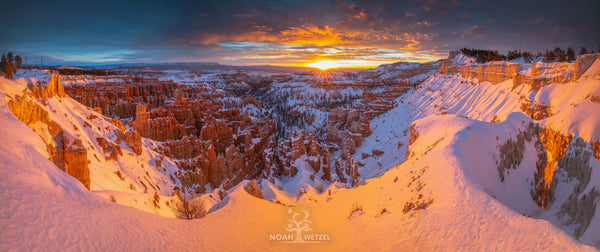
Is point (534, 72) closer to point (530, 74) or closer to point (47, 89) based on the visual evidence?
point (530, 74)

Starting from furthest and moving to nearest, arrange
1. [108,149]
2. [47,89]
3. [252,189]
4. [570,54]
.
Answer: [570,54], [47,89], [108,149], [252,189]

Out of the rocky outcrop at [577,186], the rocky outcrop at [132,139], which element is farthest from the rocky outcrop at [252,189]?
the rocky outcrop at [577,186]

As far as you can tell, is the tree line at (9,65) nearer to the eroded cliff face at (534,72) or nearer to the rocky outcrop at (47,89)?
the rocky outcrop at (47,89)

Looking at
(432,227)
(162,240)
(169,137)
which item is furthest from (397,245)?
(169,137)

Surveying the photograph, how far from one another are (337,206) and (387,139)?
33423mm

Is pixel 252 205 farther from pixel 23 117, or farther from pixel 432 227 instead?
pixel 23 117

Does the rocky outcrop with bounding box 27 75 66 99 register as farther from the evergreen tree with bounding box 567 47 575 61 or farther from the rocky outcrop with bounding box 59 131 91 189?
the evergreen tree with bounding box 567 47 575 61

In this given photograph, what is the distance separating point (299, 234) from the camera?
13820 mm

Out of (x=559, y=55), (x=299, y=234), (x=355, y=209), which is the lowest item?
(x=299, y=234)

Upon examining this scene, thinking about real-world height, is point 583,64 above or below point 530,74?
below

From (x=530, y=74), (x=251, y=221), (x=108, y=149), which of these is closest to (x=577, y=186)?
(x=251, y=221)

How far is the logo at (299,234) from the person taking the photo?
12797mm

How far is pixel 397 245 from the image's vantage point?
10453 mm

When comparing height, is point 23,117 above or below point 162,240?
above
